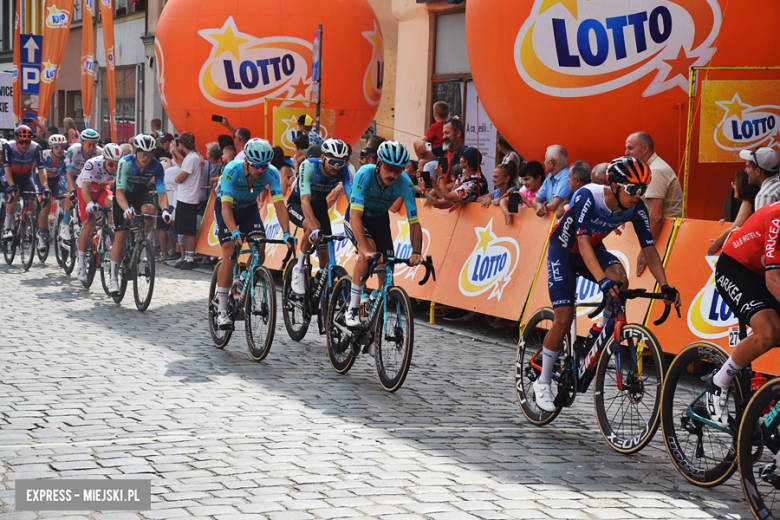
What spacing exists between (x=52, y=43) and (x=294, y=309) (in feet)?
61.3

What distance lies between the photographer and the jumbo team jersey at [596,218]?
626 cm

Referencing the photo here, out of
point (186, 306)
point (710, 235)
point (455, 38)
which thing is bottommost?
point (186, 306)

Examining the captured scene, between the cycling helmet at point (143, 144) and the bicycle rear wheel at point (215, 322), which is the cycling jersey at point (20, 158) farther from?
the bicycle rear wheel at point (215, 322)

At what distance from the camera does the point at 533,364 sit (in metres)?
6.92

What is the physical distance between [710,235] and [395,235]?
15.3ft

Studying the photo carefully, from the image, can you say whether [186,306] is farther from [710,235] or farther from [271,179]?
[710,235]

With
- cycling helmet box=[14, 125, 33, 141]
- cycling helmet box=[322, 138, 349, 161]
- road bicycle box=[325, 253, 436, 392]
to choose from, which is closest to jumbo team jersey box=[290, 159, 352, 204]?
cycling helmet box=[322, 138, 349, 161]

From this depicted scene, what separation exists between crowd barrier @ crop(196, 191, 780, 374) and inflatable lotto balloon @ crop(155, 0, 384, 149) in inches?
190

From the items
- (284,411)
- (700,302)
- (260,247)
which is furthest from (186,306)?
(700,302)

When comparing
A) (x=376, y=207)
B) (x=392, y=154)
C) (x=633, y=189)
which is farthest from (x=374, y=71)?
(x=633, y=189)

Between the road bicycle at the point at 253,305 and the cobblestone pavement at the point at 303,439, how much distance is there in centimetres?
18

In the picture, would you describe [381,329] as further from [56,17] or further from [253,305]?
[56,17]

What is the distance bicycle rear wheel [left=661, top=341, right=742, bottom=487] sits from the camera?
5.26 metres

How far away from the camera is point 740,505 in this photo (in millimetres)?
5164
